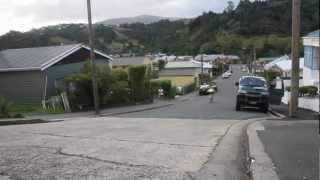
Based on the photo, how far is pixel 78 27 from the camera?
95.4 metres

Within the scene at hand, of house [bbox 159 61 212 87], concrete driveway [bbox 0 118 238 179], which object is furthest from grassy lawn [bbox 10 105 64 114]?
house [bbox 159 61 212 87]

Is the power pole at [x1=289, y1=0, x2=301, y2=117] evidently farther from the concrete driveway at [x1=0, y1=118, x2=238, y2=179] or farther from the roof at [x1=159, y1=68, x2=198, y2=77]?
the roof at [x1=159, y1=68, x2=198, y2=77]

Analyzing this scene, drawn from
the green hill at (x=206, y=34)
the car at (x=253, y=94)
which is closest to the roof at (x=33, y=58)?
the car at (x=253, y=94)

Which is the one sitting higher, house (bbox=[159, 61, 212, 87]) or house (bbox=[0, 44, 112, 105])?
house (bbox=[0, 44, 112, 105])

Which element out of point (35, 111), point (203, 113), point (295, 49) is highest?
point (295, 49)

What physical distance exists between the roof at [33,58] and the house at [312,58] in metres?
18.9

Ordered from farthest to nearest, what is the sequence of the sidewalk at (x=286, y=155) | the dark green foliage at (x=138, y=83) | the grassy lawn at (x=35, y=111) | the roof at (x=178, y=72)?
the roof at (x=178, y=72) < the dark green foliage at (x=138, y=83) < the grassy lawn at (x=35, y=111) < the sidewalk at (x=286, y=155)

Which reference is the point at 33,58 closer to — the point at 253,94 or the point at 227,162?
the point at 253,94

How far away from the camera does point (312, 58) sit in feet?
149

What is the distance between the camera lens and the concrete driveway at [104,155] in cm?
788

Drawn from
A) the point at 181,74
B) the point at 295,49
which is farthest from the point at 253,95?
the point at 181,74

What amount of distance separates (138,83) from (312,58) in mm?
15013

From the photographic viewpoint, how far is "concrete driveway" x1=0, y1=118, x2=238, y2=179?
788 cm

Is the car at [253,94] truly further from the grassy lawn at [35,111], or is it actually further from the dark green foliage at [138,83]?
the dark green foliage at [138,83]
